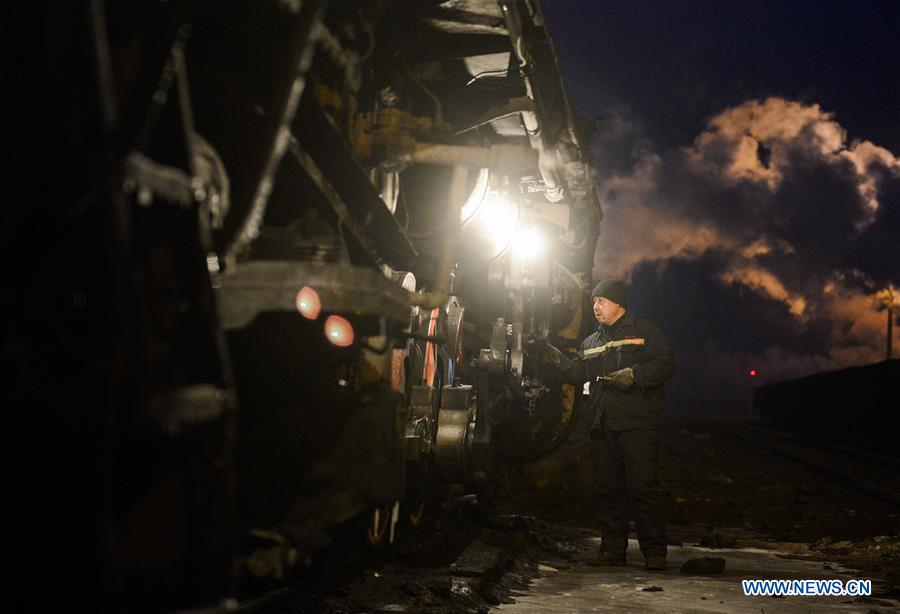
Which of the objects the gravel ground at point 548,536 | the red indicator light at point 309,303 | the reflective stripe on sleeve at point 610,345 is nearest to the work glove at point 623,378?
the reflective stripe on sleeve at point 610,345

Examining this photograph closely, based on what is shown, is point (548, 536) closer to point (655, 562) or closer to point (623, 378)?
point (655, 562)

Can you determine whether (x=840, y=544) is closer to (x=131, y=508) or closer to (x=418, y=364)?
(x=418, y=364)

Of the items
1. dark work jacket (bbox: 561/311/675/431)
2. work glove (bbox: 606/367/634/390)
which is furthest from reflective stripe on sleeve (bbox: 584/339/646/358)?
work glove (bbox: 606/367/634/390)

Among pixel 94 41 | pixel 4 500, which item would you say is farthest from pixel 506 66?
pixel 4 500

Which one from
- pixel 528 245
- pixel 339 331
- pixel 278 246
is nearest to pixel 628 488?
pixel 528 245

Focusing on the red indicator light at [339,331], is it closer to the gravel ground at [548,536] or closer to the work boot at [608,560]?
the gravel ground at [548,536]

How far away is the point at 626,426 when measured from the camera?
21.6ft

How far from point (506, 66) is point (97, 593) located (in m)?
3.68

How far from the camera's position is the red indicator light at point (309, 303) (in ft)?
7.82

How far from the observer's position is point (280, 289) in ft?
7.57

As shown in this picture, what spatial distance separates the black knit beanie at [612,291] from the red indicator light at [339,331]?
4.46 m

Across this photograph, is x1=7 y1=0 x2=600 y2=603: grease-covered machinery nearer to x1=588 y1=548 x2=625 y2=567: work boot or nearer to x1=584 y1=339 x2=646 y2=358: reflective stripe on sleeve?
x1=588 y1=548 x2=625 y2=567: work boot

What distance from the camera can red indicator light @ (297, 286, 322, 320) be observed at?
238 centimetres

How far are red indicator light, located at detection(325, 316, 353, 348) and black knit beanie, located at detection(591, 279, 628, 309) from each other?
4.46 m
